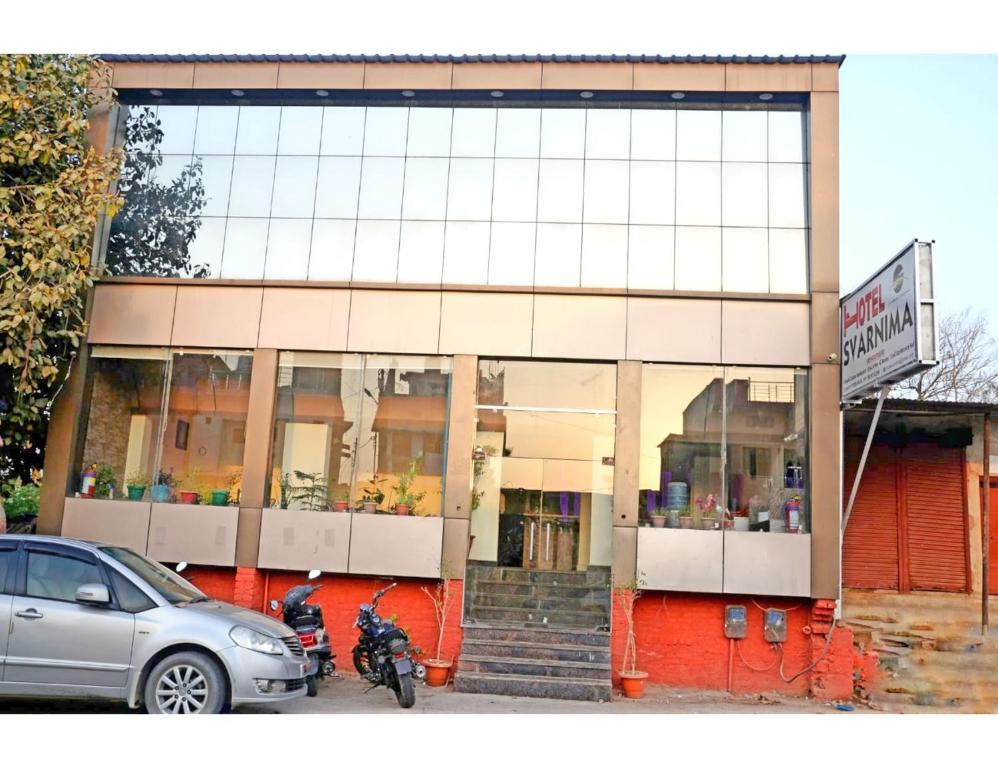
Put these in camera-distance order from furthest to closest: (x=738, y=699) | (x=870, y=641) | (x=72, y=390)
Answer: (x=72, y=390), (x=870, y=641), (x=738, y=699)

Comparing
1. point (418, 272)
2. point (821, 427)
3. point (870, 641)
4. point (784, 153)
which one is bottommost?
point (870, 641)

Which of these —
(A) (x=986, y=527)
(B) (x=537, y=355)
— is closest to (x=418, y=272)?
(B) (x=537, y=355)

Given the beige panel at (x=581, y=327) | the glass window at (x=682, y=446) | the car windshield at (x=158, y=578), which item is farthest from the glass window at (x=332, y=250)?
the car windshield at (x=158, y=578)

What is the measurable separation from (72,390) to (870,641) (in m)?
12.3

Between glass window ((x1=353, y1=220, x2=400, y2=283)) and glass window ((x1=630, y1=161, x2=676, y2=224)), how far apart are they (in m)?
3.59

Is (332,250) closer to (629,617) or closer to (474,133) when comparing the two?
(474,133)

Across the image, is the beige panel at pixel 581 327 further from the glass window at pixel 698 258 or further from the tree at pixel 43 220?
the tree at pixel 43 220

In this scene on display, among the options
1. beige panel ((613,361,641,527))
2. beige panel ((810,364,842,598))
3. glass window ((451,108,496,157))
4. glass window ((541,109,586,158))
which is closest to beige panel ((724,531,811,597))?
beige panel ((810,364,842,598))

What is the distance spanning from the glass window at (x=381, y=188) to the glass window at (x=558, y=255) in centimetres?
225

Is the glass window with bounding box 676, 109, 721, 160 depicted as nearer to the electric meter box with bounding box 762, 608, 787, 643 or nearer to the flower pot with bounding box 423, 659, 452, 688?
the electric meter box with bounding box 762, 608, 787, 643

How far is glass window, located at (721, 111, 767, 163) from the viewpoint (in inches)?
520

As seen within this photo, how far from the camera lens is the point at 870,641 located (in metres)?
12.7

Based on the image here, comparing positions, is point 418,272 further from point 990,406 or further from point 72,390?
point 990,406

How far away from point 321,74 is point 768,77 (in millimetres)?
6754
